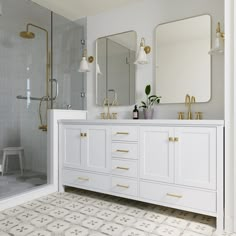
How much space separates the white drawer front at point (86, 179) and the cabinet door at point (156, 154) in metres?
0.44

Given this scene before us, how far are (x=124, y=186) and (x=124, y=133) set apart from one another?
0.51 metres

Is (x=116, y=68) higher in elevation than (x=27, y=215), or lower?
higher

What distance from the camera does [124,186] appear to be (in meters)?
2.25

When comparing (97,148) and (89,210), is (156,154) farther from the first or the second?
(89,210)

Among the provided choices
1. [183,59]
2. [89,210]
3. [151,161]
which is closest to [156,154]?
[151,161]

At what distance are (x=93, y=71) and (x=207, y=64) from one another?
1.52m

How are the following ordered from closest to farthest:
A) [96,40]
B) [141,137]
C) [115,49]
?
[141,137]
[115,49]
[96,40]

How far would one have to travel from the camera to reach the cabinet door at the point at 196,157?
72.0 inches

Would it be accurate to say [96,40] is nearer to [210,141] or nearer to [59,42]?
[59,42]

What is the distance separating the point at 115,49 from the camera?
2.98m

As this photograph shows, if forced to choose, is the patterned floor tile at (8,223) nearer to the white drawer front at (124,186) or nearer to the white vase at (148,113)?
the white drawer front at (124,186)

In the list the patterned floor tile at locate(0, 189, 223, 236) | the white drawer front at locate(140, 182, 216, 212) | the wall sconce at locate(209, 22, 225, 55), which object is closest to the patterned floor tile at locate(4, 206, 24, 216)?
the patterned floor tile at locate(0, 189, 223, 236)

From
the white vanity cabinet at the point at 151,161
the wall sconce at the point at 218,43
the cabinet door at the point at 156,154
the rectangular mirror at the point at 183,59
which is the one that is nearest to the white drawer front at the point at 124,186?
the white vanity cabinet at the point at 151,161

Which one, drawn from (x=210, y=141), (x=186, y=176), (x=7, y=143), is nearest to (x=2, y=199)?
(x=7, y=143)
